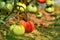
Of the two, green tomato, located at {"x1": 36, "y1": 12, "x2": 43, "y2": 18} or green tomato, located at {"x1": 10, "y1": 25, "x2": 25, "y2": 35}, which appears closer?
green tomato, located at {"x1": 10, "y1": 25, "x2": 25, "y2": 35}

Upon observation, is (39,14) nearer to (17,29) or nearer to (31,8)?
(31,8)

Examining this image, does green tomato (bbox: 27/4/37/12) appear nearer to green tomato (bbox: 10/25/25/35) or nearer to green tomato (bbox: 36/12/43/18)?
green tomato (bbox: 36/12/43/18)

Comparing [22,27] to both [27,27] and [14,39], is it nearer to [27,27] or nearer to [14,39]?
[27,27]

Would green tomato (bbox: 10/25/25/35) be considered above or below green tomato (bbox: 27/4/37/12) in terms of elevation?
below

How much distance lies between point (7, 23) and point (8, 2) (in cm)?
20

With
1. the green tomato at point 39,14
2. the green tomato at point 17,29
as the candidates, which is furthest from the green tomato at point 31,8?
the green tomato at point 17,29

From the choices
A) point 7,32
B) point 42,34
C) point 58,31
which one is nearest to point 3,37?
point 7,32

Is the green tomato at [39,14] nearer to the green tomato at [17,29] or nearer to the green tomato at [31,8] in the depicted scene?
the green tomato at [31,8]

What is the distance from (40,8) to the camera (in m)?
2.61

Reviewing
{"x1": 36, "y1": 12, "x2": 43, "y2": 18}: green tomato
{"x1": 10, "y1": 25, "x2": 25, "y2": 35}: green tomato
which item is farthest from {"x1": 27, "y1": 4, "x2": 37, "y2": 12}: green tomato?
{"x1": 10, "y1": 25, "x2": 25, "y2": 35}: green tomato

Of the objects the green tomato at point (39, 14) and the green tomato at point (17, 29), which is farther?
the green tomato at point (39, 14)

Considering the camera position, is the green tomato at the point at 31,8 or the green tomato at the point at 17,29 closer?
the green tomato at the point at 17,29

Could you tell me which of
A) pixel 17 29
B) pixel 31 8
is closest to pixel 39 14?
pixel 31 8

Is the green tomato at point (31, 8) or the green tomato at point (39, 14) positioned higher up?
the green tomato at point (31, 8)
